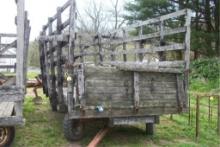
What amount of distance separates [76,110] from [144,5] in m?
15.2

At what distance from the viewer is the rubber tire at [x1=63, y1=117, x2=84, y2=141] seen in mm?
6777

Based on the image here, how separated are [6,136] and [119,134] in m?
2.35

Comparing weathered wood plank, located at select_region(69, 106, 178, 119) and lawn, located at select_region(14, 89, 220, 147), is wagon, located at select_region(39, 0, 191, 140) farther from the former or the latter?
lawn, located at select_region(14, 89, 220, 147)

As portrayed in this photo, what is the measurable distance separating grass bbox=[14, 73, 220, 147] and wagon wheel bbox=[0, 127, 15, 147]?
522 millimetres

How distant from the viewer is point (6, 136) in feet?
20.6

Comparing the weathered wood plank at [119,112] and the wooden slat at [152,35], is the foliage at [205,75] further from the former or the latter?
the weathered wood plank at [119,112]

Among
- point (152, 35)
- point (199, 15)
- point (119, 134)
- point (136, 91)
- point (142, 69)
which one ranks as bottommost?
point (119, 134)

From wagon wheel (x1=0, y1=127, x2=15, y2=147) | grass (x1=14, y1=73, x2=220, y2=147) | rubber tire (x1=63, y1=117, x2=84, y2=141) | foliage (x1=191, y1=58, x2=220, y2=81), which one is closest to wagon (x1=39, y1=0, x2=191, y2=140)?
rubber tire (x1=63, y1=117, x2=84, y2=141)

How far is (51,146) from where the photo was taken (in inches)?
268

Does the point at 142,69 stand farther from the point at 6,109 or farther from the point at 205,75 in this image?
the point at 205,75

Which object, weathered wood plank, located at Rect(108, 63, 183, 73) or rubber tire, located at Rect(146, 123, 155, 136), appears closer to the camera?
weathered wood plank, located at Rect(108, 63, 183, 73)

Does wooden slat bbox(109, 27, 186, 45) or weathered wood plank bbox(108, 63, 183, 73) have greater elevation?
wooden slat bbox(109, 27, 186, 45)

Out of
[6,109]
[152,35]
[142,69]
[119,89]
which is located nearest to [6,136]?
[6,109]

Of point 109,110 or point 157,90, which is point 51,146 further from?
point 157,90
